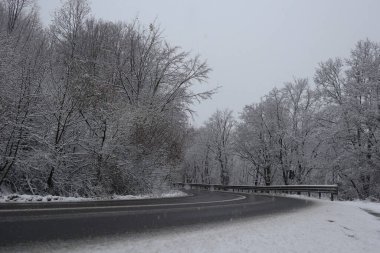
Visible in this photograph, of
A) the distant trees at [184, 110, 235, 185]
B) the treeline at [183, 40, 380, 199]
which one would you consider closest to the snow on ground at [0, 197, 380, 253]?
the treeline at [183, 40, 380, 199]

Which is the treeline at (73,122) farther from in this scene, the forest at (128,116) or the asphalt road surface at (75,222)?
the asphalt road surface at (75,222)

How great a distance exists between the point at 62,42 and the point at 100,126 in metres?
12.5

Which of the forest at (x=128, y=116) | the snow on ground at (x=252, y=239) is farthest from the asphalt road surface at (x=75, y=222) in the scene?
the forest at (x=128, y=116)

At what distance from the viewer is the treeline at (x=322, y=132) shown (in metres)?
31.2

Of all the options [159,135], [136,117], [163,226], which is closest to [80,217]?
[163,226]

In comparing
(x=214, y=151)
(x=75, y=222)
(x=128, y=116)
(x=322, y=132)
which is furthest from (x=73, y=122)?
(x=214, y=151)

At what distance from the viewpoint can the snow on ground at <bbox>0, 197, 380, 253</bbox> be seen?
21.3 feet

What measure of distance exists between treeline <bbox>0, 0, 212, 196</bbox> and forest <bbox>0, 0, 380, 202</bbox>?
2.5 inches

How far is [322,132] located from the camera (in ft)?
114

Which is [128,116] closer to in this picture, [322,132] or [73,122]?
[73,122]

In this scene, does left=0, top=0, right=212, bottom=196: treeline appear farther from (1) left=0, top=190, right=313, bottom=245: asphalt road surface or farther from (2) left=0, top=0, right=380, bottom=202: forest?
(1) left=0, top=190, right=313, bottom=245: asphalt road surface

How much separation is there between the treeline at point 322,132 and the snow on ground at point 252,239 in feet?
67.1

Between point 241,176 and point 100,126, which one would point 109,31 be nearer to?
point 100,126

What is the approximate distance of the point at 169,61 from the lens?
105 feet
